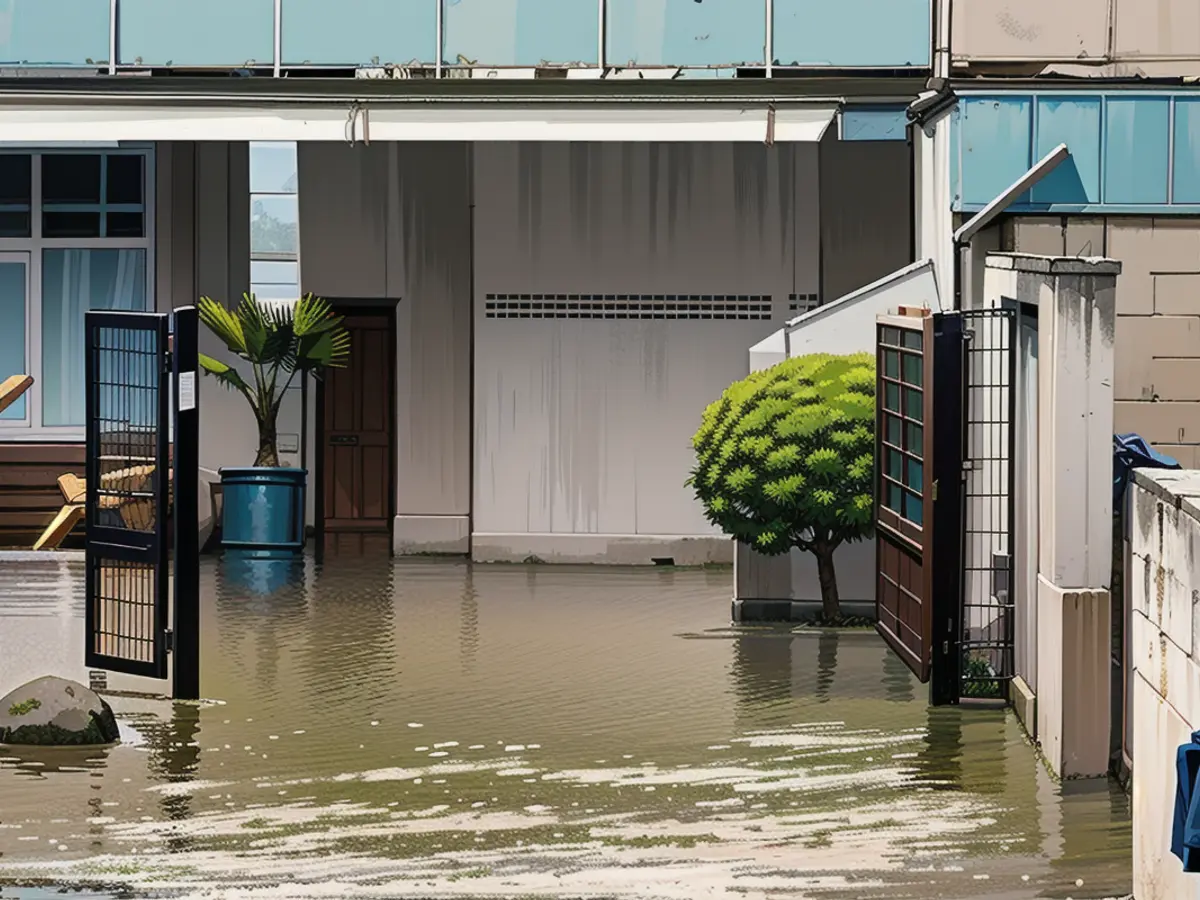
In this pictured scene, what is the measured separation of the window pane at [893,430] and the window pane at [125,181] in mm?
9948

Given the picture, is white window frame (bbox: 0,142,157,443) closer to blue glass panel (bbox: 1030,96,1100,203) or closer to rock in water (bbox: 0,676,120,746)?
blue glass panel (bbox: 1030,96,1100,203)

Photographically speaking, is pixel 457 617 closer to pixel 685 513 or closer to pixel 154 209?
pixel 685 513

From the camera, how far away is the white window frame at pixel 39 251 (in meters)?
22.5

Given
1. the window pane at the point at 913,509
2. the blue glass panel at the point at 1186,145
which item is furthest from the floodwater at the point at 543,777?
the blue glass panel at the point at 1186,145

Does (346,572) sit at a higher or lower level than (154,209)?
lower

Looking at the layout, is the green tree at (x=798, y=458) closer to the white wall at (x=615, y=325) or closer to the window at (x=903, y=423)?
the window at (x=903, y=423)

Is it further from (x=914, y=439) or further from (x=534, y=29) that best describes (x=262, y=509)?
(x=914, y=439)

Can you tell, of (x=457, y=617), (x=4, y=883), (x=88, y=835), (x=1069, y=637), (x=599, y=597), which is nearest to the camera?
(x=4, y=883)

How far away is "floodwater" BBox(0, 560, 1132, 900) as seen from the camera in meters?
9.59

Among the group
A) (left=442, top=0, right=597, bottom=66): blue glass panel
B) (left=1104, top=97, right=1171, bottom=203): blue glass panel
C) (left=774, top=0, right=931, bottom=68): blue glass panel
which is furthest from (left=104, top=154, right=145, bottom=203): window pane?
(left=1104, top=97, right=1171, bottom=203): blue glass panel

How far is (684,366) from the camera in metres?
21.4

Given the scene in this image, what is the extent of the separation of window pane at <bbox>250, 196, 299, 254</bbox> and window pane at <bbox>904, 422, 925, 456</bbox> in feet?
31.9

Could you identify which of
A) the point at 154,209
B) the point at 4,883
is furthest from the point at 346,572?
the point at 4,883

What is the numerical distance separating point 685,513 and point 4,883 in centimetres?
A: 1252
